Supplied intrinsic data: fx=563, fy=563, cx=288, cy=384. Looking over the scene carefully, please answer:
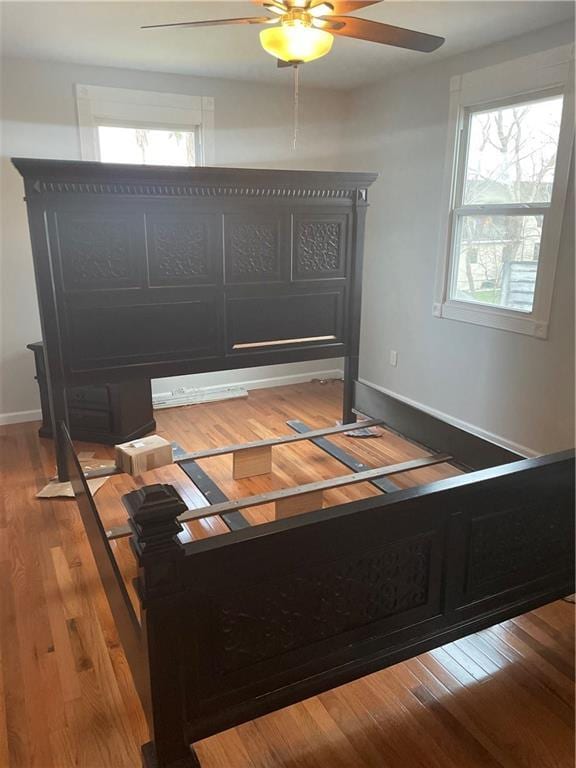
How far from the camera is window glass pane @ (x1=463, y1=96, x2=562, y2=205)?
3127 millimetres

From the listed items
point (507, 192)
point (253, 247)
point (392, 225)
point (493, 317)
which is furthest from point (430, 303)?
point (253, 247)

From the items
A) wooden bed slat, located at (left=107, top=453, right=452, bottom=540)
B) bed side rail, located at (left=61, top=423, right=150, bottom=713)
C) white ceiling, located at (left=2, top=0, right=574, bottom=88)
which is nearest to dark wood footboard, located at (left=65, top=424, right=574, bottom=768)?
bed side rail, located at (left=61, top=423, right=150, bottom=713)

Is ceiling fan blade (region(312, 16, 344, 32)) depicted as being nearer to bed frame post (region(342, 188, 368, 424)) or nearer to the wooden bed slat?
bed frame post (region(342, 188, 368, 424))

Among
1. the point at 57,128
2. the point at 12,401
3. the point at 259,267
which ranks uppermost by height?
the point at 57,128

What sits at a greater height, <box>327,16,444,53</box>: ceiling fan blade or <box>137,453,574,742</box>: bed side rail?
<box>327,16,444,53</box>: ceiling fan blade

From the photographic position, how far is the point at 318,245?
340 centimetres

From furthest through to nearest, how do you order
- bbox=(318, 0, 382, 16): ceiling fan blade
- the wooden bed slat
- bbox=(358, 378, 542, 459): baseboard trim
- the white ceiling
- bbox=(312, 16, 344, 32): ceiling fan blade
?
bbox=(358, 378, 542, 459): baseboard trim < the white ceiling < the wooden bed slat < bbox=(312, 16, 344, 32): ceiling fan blade < bbox=(318, 0, 382, 16): ceiling fan blade

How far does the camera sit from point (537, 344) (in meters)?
3.29

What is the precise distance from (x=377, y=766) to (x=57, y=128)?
393cm

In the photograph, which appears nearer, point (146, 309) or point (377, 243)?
point (146, 309)

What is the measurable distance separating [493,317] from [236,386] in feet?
7.11

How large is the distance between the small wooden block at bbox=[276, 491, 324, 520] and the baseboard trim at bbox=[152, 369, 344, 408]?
1.98 m

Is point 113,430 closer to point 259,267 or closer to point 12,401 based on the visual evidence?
point 12,401

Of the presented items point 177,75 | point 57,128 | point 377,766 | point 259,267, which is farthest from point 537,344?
point 57,128
